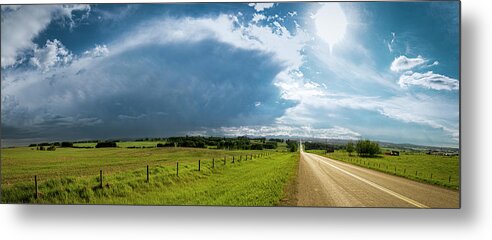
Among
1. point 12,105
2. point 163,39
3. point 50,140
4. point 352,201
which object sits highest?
point 163,39

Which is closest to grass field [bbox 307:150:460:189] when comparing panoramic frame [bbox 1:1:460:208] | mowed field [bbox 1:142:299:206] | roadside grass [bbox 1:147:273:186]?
panoramic frame [bbox 1:1:460:208]

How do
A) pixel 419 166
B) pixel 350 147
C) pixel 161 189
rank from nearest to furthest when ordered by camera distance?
pixel 419 166 → pixel 350 147 → pixel 161 189

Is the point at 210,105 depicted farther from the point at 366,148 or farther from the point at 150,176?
the point at 366,148

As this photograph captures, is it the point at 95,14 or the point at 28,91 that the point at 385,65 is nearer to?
the point at 95,14

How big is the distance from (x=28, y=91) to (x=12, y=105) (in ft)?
0.90

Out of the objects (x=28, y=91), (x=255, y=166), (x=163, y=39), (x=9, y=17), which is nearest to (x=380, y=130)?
(x=255, y=166)

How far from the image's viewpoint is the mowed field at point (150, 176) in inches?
257

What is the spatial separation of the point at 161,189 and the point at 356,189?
8.21 ft

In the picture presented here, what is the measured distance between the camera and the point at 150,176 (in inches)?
264

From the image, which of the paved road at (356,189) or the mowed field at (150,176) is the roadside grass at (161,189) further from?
the paved road at (356,189)

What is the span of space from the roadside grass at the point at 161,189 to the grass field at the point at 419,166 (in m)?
0.88

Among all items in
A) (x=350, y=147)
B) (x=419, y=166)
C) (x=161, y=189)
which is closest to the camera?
(x=419, y=166)

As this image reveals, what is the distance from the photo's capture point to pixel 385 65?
6395mm

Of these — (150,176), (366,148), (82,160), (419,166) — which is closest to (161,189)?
(150,176)
